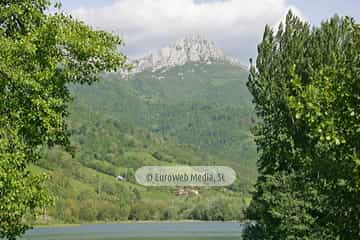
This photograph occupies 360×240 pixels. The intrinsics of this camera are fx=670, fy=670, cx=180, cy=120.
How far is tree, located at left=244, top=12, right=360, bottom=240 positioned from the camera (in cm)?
962

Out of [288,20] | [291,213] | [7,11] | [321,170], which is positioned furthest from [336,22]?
[7,11]

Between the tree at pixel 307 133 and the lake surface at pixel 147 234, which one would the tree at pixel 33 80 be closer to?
the tree at pixel 307 133

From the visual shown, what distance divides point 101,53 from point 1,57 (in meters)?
1.65

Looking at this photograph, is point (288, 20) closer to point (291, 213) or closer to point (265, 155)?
point (265, 155)

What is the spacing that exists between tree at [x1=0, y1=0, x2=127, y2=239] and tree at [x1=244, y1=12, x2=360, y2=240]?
11.3 ft

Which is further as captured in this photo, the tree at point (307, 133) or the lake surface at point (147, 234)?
the lake surface at point (147, 234)

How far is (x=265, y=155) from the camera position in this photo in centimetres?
4159

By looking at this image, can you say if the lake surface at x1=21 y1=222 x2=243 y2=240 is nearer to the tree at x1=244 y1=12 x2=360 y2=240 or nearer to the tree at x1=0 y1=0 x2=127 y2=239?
the tree at x1=244 y1=12 x2=360 y2=240

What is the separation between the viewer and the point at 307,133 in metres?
23.0

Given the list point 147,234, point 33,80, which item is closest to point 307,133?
point 33,80

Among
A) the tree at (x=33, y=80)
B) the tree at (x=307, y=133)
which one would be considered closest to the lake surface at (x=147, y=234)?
the tree at (x=307, y=133)

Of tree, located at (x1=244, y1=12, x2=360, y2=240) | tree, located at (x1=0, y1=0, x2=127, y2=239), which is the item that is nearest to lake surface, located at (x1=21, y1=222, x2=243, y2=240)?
tree, located at (x1=244, y1=12, x2=360, y2=240)

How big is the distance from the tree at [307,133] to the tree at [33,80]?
3440 mm

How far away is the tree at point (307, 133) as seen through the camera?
9617 mm
